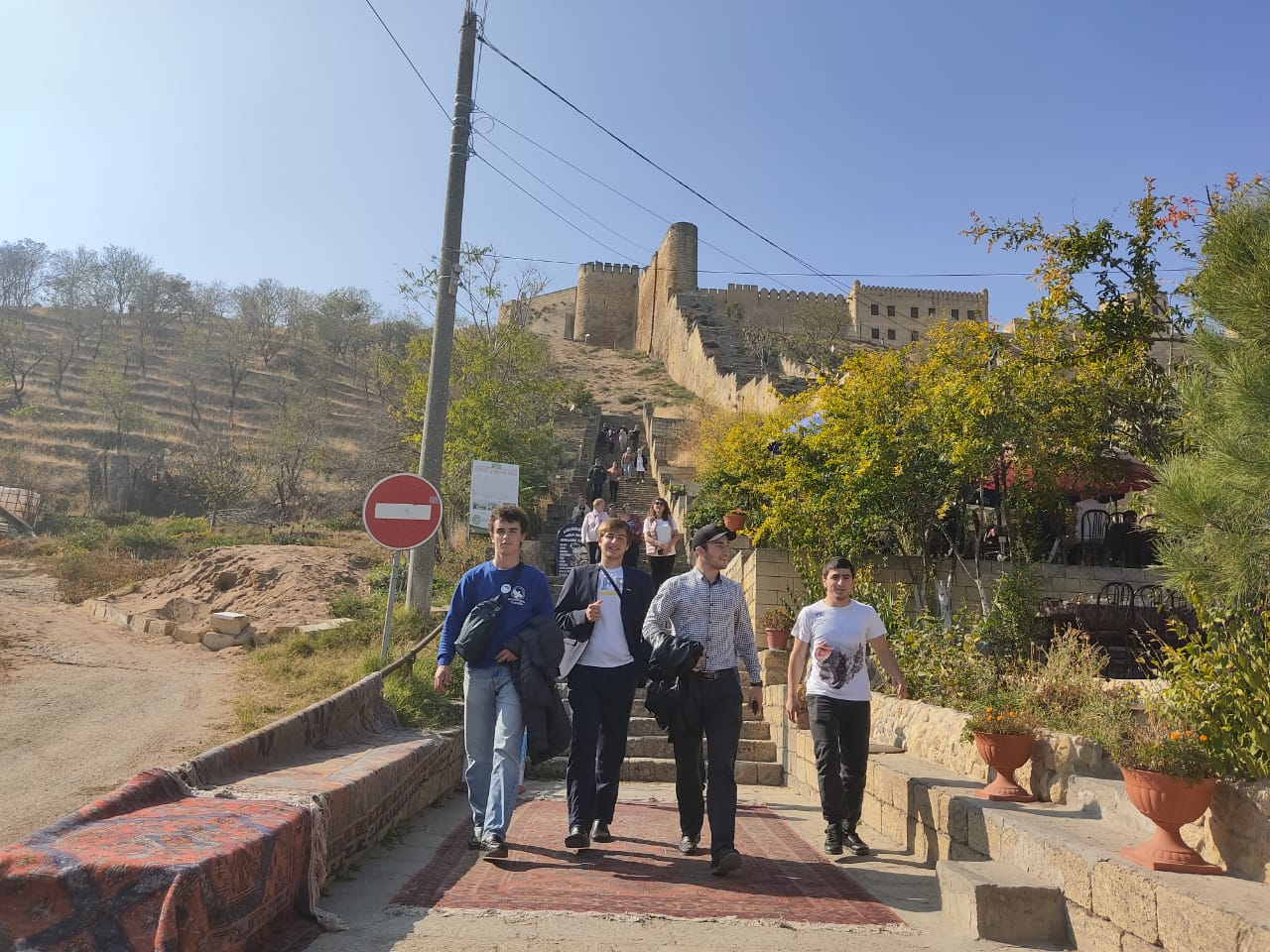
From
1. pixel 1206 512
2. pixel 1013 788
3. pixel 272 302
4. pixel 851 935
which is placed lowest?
pixel 851 935

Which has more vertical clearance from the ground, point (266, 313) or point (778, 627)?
point (266, 313)

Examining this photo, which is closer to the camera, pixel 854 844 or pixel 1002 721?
pixel 1002 721

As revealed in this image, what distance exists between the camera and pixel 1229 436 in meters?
4.82

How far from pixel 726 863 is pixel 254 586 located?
38.9 ft

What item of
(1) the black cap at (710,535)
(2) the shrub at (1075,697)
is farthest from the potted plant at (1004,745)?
(1) the black cap at (710,535)

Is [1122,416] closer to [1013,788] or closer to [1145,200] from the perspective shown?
[1145,200]

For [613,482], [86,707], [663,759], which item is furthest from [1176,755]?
[613,482]

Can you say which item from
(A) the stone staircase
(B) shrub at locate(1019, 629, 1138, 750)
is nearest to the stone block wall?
(A) the stone staircase

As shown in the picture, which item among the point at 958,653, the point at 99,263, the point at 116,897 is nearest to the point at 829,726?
the point at 958,653

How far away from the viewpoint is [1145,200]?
9484 millimetres

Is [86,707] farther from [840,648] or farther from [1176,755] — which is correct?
[1176,755]

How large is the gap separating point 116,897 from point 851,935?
8.76 ft

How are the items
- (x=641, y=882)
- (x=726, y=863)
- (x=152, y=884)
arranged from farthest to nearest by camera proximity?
(x=726, y=863)
(x=641, y=882)
(x=152, y=884)

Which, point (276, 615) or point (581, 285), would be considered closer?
point (276, 615)
